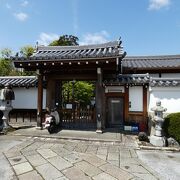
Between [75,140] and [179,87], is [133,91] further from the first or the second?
[75,140]

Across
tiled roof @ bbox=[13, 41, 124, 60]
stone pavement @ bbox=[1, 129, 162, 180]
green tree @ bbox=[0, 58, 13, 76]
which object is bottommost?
stone pavement @ bbox=[1, 129, 162, 180]

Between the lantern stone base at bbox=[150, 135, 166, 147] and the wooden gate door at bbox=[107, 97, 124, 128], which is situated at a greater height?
the wooden gate door at bbox=[107, 97, 124, 128]

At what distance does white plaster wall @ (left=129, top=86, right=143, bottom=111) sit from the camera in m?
11.1

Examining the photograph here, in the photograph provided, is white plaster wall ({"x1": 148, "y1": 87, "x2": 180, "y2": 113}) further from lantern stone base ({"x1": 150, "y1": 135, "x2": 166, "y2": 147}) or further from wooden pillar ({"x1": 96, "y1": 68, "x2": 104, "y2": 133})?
wooden pillar ({"x1": 96, "y1": 68, "x2": 104, "y2": 133})

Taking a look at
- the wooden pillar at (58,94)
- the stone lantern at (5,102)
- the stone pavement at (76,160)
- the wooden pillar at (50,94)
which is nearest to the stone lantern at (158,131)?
the stone pavement at (76,160)

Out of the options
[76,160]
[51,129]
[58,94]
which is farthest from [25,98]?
[76,160]

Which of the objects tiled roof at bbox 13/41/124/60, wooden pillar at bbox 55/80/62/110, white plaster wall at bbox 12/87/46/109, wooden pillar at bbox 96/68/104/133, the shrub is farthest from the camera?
white plaster wall at bbox 12/87/46/109

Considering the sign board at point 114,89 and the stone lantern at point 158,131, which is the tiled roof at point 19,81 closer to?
the sign board at point 114,89

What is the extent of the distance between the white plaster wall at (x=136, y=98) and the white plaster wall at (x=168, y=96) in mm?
835

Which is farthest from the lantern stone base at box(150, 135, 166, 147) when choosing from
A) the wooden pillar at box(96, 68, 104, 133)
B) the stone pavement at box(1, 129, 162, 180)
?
the wooden pillar at box(96, 68, 104, 133)

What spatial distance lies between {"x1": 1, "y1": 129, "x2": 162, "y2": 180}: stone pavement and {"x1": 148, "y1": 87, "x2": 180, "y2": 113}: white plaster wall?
3.26 meters

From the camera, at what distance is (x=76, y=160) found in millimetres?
6070

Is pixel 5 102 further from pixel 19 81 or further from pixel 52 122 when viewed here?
pixel 19 81

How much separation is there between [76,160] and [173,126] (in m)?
4.89
